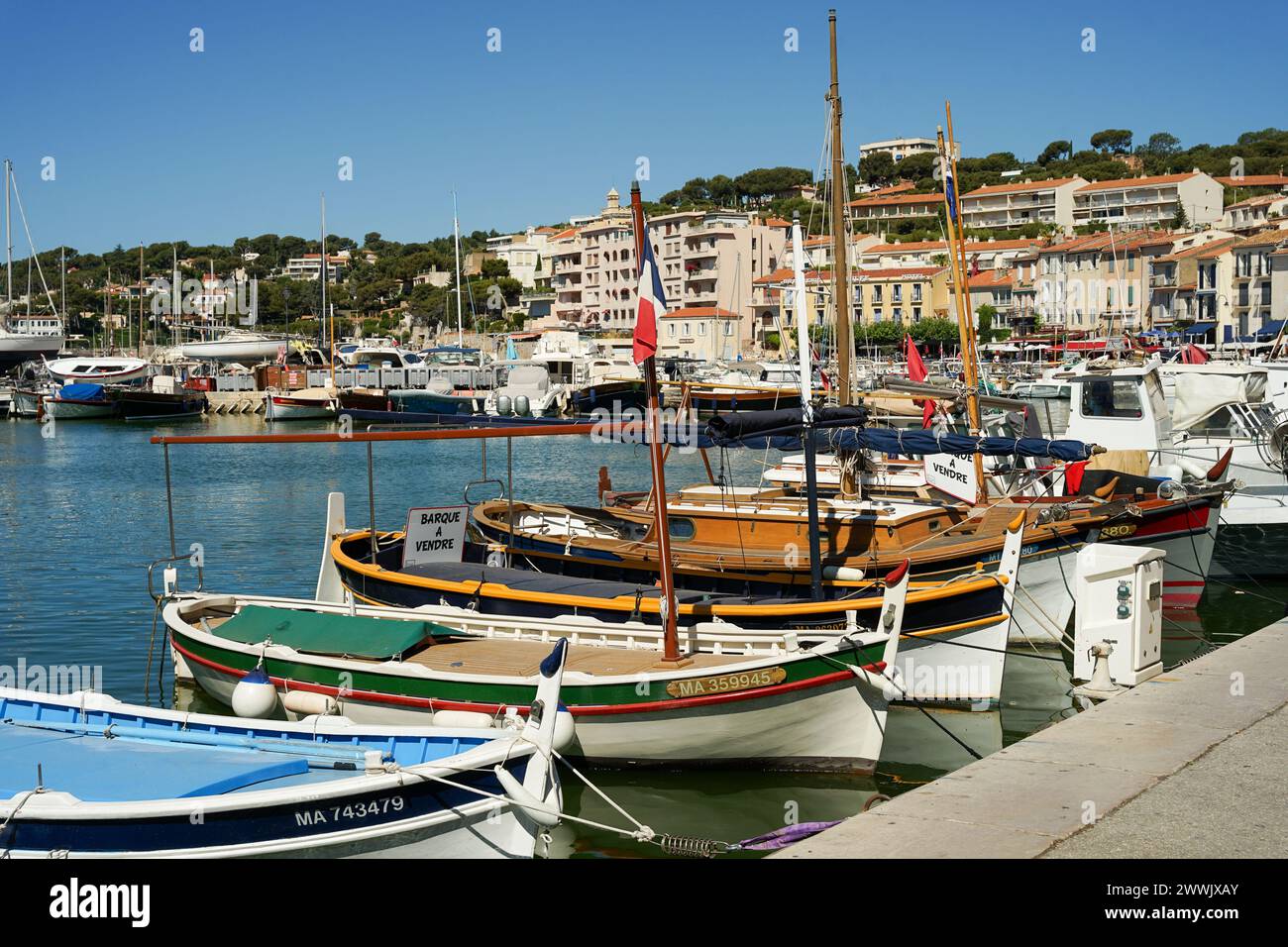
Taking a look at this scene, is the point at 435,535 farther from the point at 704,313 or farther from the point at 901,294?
the point at 901,294

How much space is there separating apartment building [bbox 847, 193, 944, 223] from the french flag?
507 ft

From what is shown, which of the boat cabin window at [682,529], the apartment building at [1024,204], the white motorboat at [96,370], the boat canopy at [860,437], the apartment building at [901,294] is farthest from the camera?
the apartment building at [1024,204]

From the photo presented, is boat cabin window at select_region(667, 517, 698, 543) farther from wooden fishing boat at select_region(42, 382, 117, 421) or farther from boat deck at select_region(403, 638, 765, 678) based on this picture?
wooden fishing boat at select_region(42, 382, 117, 421)

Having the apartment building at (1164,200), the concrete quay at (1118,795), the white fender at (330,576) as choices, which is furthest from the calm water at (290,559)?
the apartment building at (1164,200)

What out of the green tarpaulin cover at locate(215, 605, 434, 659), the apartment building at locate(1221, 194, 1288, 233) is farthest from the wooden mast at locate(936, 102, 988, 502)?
the apartment building at locate(1221, 194, 1288, 233)

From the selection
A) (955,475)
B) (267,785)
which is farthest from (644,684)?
(955,475)

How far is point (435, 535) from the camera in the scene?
18453 mm

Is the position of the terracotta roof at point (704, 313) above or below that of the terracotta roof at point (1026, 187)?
below

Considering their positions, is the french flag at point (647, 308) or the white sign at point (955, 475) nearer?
the french flag at point (647, 308)

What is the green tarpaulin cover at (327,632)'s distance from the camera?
1384 cm

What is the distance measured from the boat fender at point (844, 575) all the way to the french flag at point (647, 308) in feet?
20.9

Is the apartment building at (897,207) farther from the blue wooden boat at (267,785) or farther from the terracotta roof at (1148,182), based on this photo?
the blue wooden boat at (267,785)

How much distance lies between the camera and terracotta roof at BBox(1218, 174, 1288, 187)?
13850 centimetres
